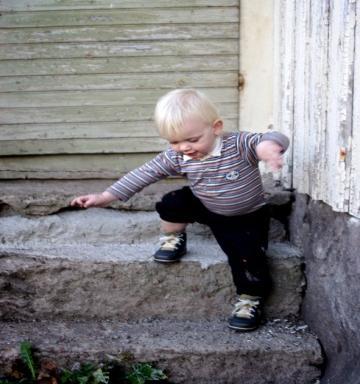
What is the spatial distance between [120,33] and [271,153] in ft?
4.95

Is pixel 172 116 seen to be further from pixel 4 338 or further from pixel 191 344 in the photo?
pixel 4 338

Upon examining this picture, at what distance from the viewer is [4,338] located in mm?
2959

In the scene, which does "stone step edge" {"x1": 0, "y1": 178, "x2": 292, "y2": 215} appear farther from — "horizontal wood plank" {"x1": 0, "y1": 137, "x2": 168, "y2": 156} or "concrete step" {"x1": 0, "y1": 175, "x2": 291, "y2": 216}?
"horizontal wood plank" {"x1": 0, "y1": 137, "x2": 168, "y2": 156}

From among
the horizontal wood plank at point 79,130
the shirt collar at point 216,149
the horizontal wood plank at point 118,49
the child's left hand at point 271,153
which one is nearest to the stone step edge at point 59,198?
the horizontal wood plank at point 79,130

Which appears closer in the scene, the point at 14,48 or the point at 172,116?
the point at 172,116

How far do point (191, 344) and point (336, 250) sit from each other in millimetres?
728

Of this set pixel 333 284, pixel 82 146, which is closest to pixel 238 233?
pixel 333 284

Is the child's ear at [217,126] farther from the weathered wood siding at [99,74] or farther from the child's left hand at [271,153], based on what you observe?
the weathered wood siding at [99,74]

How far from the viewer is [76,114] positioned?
154 inches

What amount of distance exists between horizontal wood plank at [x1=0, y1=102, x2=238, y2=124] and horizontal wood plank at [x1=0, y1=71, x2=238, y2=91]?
0.37 ft

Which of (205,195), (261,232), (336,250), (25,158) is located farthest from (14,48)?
(336,250)

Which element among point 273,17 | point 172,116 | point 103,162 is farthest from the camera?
point 103,162

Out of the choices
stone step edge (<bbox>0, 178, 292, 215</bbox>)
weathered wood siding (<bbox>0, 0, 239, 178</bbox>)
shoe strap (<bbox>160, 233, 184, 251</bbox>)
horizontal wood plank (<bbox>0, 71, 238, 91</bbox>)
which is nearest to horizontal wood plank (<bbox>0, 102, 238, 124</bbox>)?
weathered wood siding (<bbox>0, 0, 239, 178</bbox>)

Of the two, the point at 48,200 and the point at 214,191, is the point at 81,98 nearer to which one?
the point at 48,200
